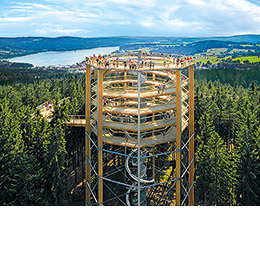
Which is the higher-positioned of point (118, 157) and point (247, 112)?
point (247, 112)

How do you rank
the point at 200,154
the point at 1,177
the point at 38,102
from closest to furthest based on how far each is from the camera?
1. the point at 1,177
2. the point at 200,154
3. the point at 38,102

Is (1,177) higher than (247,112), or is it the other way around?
(247,112)

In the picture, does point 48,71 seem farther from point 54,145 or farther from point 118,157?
point 54,145

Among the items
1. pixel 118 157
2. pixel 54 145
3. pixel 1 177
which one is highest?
pixel 54 145

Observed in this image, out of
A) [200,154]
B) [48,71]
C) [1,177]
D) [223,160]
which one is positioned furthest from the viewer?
[48,71]

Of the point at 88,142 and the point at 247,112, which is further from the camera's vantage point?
the point at 247,112

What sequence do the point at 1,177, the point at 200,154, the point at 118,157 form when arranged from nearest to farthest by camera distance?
1. the point at 1,177
2. the point at 200,154
3. the point at 118,157
